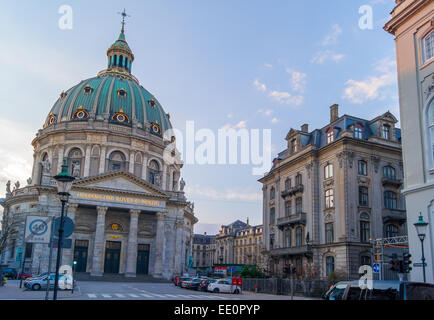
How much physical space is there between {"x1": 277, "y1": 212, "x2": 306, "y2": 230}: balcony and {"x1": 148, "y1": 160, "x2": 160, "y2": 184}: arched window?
100ft

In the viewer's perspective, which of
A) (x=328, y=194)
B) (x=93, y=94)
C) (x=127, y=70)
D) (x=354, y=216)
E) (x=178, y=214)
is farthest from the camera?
(x=127, y=70)

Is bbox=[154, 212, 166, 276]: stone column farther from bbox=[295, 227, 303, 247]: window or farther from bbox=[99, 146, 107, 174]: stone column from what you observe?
bbox=[295, 227, 303, 247]: window

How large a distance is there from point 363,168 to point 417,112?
2085 cm

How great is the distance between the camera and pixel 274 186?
57.5m

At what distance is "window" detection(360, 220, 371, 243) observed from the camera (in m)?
43.6

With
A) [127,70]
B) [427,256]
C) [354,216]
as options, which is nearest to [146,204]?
[354,216]

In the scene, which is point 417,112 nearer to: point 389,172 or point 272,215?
point 389,172

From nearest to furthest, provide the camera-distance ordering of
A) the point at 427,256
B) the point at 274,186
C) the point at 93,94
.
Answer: the point at 427,256, the point at 274,186, the point at 93,94

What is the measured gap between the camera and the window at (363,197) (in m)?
44.6

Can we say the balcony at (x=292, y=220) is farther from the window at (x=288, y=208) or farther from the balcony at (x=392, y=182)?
the balcony at (x=392, y=182)

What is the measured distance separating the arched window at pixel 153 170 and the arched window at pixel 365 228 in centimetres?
4173

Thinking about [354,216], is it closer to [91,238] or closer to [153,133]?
[91,238]
